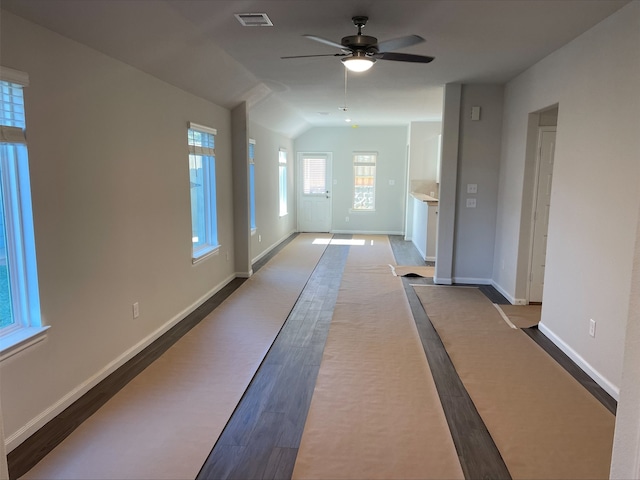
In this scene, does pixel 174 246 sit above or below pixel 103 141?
below

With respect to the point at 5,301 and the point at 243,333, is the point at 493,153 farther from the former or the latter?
the point at 5,301

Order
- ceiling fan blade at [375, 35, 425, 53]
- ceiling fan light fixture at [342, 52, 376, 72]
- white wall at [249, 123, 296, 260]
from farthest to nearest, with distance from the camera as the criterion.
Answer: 1. white wall at [249, 123, 296, 260]
2. ceiling fan light fixture at [342, 52, 376, 72]
3. ceiling fan blade at [375, 35, 425, 53]

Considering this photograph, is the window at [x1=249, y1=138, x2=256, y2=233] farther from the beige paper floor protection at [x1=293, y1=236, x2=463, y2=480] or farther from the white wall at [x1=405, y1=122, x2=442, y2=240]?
the white wall at [x1=405, y1=122, x2=442, y2=240]

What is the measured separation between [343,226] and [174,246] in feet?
21.6

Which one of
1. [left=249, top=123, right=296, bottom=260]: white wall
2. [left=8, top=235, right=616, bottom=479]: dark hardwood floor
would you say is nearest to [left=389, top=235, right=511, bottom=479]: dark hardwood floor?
[left=8, top=235, right=616, bottom=479]: dark hardwood floor

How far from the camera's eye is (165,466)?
7.05 feet

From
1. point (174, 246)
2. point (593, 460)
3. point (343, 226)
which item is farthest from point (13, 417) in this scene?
point (343, 226)

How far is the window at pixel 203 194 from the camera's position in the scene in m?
4.81

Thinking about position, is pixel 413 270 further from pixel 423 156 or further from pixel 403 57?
pixel 403 57

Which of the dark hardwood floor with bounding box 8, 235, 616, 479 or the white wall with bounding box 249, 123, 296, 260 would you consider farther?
the white wall with bounding box 249, 123, 296, 260

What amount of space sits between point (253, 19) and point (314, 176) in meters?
7.28

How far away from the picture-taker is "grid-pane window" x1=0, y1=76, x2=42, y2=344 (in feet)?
7.34

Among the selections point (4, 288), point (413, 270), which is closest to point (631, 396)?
point (4, 288)

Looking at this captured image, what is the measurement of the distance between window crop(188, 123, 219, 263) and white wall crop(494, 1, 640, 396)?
351 centimetres
